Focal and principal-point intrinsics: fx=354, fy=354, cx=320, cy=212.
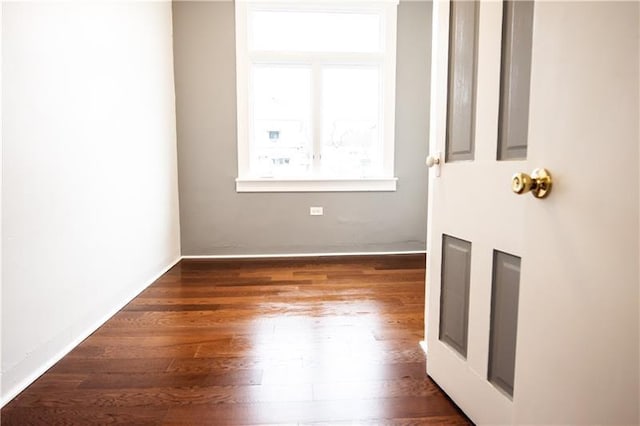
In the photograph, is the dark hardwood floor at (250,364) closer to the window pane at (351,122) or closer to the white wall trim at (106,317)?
the white wall trim at (106,317)

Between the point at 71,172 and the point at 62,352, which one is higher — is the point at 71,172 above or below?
above

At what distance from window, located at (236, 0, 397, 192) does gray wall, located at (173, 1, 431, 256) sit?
123 millimetres

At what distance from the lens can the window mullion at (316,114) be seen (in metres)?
3.75

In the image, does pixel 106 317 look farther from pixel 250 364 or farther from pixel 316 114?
pixel 316 114

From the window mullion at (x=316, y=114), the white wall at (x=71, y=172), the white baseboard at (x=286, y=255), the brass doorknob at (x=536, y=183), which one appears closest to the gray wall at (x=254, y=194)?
the white baseboard at (x=286, y=255)

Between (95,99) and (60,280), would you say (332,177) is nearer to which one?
(95,99)

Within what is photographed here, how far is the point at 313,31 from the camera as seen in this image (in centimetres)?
374

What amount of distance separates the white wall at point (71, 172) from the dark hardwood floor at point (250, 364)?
0.68 feet

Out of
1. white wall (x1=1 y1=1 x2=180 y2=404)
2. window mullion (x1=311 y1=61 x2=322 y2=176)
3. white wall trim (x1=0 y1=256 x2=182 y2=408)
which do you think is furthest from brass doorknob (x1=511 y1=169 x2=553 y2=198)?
window mullion (x1=311 y1=61 x2=322 y2=176)

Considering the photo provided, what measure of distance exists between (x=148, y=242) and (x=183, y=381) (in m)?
1.71

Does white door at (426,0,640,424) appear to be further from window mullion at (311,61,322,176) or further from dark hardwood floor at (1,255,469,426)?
window mullion at (311,61,322,176)

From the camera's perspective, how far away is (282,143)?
387 centimetres

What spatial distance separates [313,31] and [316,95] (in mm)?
666

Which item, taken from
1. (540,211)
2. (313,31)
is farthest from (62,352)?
(313,31)
